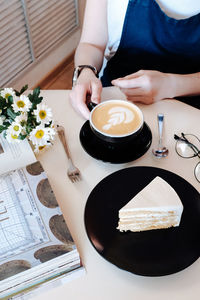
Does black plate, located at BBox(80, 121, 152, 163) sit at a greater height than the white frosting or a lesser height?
greater

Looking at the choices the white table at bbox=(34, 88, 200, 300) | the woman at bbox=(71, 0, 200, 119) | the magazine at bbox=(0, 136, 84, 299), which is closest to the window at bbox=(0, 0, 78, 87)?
the woman at bbox=(71, 0, 200, 119)

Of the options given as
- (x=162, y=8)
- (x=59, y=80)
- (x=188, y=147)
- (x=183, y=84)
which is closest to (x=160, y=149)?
(x=188, y=147)

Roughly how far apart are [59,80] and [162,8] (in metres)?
1.38

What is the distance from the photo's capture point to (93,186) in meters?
0.82

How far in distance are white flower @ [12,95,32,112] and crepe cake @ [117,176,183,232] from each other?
1.14ft

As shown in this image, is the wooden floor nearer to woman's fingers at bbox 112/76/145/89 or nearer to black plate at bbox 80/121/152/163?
woman's fingers at bbox 112/76/145/89

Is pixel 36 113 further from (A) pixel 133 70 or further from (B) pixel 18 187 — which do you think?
(A) pixel 133 70

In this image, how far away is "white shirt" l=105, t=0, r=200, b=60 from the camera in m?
1.08

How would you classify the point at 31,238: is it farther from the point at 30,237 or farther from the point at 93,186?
the point at 93,186

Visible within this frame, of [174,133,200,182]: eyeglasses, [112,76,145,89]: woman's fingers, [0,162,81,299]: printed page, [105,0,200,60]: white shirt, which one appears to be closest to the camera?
[0,162,81,299]: printed page

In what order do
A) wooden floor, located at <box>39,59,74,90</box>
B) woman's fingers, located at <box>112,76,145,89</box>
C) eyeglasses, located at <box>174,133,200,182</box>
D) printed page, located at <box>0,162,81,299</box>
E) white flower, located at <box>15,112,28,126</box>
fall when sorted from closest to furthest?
printed page, located at <box>0,162,81,299</box> < white flower, located at <box>15,112,28,126</box> < eyeglasses, located at <box>174,133,200,182</box> < woman's fingers, located at <box>112,76,145,89</box> < wooden floor, located at <box>39,59,74,90</box>

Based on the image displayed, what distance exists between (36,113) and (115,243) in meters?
0.37

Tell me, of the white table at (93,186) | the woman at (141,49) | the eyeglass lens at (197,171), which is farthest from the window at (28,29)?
the eyeglass lens at (197,171)

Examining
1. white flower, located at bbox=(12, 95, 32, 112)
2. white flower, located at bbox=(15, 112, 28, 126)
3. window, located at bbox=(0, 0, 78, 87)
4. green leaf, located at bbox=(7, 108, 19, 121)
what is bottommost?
window, located at bbox=(0, 0, 78, 87)
